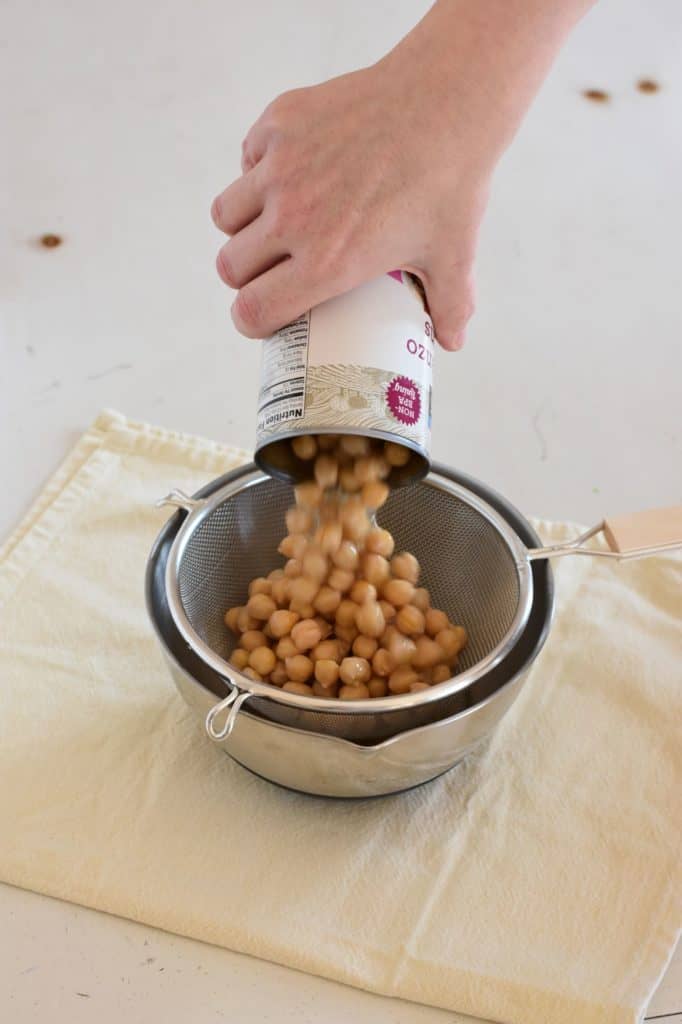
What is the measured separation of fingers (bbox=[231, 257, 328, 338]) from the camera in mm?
830

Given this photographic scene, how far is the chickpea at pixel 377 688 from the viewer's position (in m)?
1.00

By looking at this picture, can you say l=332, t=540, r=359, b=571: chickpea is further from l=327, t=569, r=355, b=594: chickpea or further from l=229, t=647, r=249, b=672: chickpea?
l=229, t=647, r=249, b=672: chickpea

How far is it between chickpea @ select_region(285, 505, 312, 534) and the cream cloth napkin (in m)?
0.20

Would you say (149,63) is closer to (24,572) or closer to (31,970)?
(24,572)

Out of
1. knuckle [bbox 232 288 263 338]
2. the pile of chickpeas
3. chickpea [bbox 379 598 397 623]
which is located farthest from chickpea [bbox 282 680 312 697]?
knuckle [bbox 232 288 263 338]

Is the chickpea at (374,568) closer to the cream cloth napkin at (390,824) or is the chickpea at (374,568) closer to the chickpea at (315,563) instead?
the chickpea at (315,563)

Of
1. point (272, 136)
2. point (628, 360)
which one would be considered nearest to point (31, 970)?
point (272, 136)

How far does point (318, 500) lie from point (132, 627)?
0.88ft

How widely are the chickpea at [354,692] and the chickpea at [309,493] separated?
17 centimetres

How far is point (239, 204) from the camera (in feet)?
2.84

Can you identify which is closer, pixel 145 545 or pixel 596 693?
pixel 596 693

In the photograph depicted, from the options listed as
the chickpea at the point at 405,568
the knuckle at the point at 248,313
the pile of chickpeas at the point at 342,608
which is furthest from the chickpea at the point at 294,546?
the knuckle at the point at 248,313

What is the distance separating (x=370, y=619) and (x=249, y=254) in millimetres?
359

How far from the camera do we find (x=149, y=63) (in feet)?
6.30
